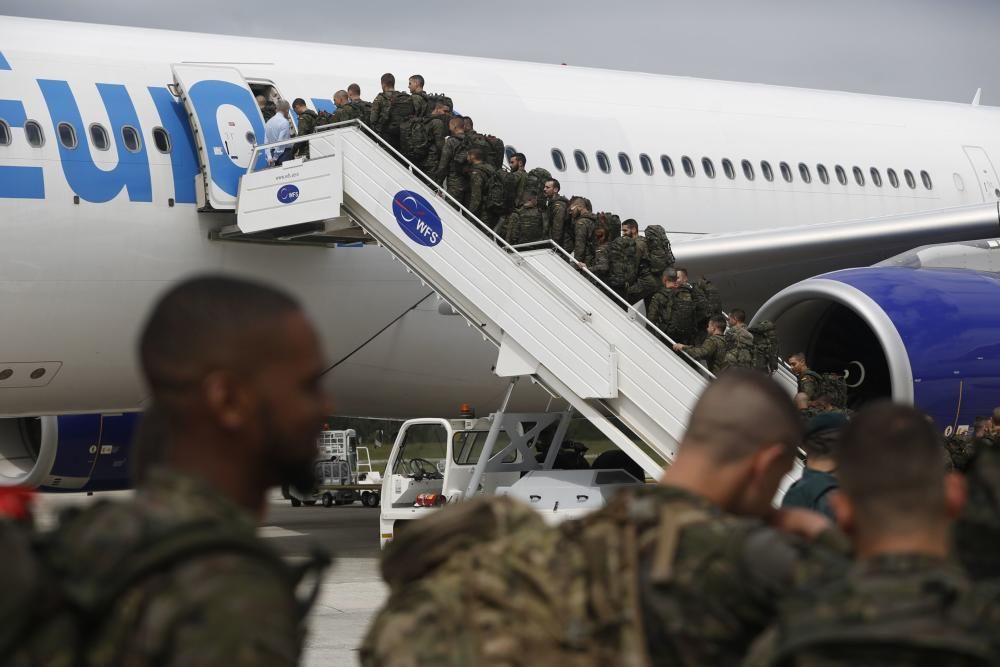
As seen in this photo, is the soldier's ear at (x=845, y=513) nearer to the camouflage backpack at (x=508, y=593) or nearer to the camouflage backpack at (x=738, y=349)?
the camouflage backpack at (x=508, y=593)

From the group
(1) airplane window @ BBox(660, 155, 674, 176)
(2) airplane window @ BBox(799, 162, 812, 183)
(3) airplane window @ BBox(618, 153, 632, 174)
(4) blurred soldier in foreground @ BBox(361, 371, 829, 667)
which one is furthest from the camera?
(2) airplane window @ BBox(799, 162, 812, 183)

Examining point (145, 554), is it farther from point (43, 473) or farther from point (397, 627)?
point (43, 473)

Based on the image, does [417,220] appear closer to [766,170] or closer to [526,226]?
[526,226]

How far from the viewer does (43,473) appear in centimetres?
1215

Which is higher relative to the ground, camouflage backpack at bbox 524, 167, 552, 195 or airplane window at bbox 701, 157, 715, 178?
airplane window at bbox 701, 157, 715, 178

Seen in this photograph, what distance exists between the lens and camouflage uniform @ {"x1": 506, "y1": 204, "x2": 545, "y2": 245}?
9555 millimetres

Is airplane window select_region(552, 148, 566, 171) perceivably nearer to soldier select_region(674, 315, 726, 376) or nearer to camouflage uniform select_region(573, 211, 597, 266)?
camouflage uniform select_region(573, 211, 597, 266)

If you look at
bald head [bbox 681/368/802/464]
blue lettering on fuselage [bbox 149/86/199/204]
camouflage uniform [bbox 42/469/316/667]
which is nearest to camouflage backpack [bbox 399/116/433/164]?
blue lettering on fuselage [bbox 149/86/199/204]

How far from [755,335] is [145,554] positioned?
25.7ft

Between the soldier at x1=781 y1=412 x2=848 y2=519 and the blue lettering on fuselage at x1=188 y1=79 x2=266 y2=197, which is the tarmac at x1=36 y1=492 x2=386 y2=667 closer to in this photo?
the soldier at x1=781 y1=412 x2=848 y2=519

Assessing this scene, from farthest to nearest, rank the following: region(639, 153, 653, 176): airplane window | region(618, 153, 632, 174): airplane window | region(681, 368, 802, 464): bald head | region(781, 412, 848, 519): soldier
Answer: region(639, 153, 653, 176): airplane window → region(618, 153, 632, 174): airplane window → region(781, 412, 848, 519): soldier → region(681, 368, 802, 464): bald head

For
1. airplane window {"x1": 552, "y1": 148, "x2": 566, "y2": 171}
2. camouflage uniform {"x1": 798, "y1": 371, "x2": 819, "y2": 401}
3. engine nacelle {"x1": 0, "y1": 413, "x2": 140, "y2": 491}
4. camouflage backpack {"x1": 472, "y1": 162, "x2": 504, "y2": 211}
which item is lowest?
engine nacelle {"x1": 0, "y1": 413, "x2": 140, "y2": 491}

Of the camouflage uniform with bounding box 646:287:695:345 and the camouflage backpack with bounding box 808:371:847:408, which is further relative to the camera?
the camouflage uniform with bounding box 646:287:695:345

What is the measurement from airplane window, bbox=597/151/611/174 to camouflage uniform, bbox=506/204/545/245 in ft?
6.19
